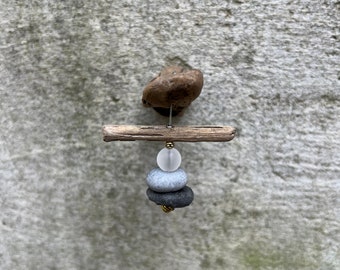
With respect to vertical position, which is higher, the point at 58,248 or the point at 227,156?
the point at 227,156

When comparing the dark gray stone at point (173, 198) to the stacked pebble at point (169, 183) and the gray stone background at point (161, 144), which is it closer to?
the stacked pebble at point (169, 183)

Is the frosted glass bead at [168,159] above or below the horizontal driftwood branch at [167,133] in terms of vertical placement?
below

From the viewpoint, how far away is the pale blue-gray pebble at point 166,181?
717mm

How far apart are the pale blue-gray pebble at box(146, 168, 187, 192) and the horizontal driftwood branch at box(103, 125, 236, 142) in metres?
0.06

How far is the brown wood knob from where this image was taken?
67cm

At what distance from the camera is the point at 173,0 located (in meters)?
0.78

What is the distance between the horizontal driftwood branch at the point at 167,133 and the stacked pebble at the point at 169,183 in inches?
1.6

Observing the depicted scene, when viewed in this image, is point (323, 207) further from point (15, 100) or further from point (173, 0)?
point (15, 100)

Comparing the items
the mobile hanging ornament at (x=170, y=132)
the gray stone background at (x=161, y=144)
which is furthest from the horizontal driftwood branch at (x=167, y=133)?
the gray stone background at (x=161, y=144)

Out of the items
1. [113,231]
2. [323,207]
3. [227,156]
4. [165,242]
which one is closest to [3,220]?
[113,231]

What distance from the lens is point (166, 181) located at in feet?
2.36

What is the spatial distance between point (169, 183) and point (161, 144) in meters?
0.13

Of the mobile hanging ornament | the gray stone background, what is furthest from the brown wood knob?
the gray stone background

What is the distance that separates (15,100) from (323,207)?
1.98ft
